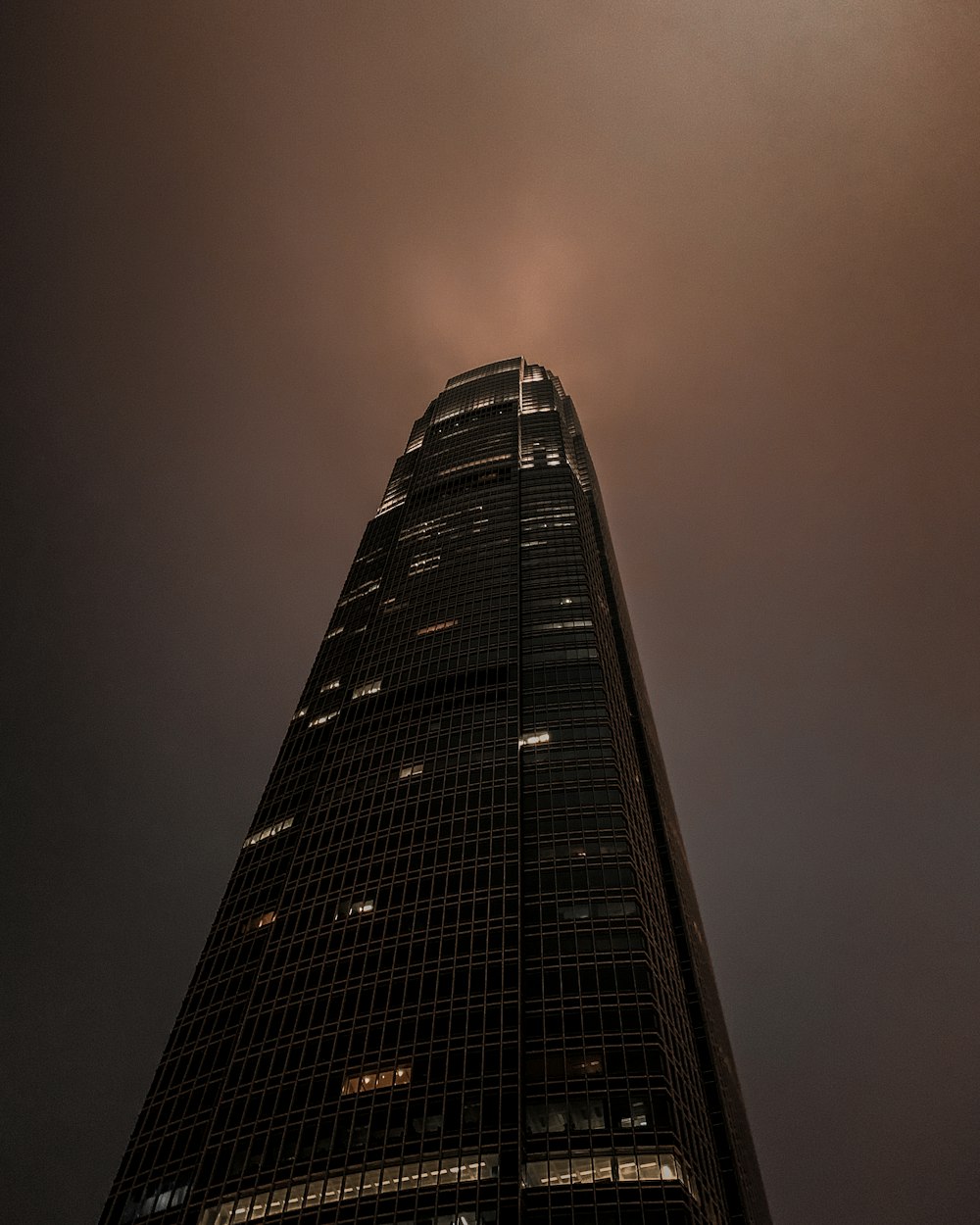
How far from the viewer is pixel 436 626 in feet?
346

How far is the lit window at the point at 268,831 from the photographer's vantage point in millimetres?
87312

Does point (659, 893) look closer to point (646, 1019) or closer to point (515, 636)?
point (646, 1019)

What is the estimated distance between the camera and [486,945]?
2594 inches

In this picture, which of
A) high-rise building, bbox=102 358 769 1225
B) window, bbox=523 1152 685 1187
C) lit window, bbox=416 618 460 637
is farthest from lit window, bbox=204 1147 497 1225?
lit window, bbox=416 618 460 637

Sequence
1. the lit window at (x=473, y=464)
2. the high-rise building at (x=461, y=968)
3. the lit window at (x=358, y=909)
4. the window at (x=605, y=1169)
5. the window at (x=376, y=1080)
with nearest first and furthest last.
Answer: the window at (x=605, y=1169) → the high-rise building at (x=461, y=968) → the window at (x=376, y=1080) → the lit window at (x=358, y=909) → the lit window at (x=473, y=464)

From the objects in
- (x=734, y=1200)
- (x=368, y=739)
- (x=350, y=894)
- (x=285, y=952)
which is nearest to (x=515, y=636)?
(x=368, y=739)

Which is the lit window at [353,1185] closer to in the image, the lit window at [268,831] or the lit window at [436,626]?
the lit window at [268,831]

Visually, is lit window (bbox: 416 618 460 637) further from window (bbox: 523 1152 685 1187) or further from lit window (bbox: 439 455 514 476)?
window (bbox: 523 1152 685 1187)

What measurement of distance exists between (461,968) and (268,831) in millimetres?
31729

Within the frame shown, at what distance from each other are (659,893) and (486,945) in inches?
891

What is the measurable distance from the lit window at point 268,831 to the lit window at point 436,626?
28.1m

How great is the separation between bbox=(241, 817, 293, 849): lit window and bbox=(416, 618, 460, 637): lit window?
28091 mm

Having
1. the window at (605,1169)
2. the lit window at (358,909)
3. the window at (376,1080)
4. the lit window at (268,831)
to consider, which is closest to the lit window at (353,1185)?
the window at (605,1169)

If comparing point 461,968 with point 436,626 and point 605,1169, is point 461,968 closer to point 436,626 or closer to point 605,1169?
point 605,1169
